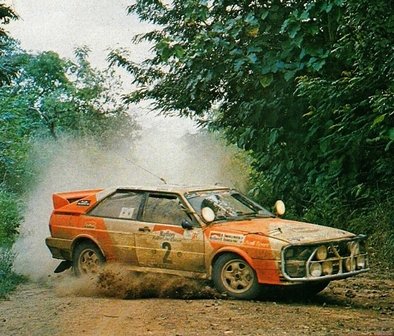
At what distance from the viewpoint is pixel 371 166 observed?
14469mm

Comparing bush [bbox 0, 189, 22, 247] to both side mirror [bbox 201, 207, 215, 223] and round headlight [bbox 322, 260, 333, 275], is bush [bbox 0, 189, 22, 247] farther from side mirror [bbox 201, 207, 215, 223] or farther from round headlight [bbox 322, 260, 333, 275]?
round headlight [bbox 322, 260, 333, 275]

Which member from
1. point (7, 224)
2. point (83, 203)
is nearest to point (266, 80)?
point (83, 203)

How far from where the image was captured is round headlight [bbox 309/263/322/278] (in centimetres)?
1016

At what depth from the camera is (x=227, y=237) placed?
10.6 metres

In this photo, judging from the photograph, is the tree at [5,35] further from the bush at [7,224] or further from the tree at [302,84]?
the tree at [302,84]

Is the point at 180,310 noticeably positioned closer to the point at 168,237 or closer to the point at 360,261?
the point at 168,237

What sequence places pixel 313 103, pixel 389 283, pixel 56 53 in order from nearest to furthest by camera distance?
pixel 389 283 → pixel 313 103 → pixel 56 53

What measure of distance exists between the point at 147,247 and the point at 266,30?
3907 mm

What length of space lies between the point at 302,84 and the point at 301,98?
183 cm

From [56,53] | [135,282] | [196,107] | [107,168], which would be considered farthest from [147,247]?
[56,53]

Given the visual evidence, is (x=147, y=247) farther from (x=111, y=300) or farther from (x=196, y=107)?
(x=196, y=107)

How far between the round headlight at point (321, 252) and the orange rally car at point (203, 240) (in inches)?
0.5

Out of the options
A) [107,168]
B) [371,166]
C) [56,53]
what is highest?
[56,53]

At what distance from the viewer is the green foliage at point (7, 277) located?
1263 cm
